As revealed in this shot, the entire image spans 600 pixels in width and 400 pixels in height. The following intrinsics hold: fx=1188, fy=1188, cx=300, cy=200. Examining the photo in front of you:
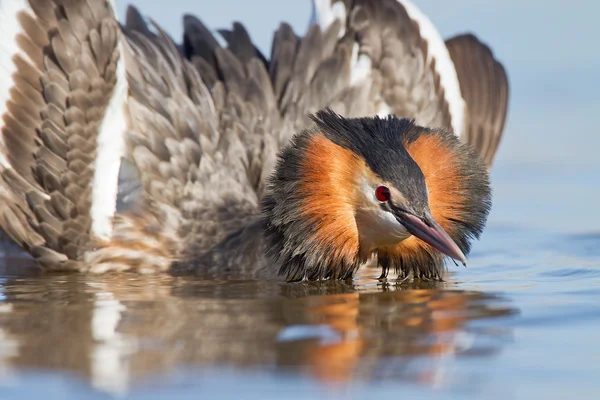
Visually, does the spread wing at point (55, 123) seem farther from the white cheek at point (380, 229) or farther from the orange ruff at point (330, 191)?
the white cheek at point (380, 229)

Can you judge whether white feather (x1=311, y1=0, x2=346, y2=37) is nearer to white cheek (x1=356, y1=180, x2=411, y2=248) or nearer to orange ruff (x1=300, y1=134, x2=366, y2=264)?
orange ruff (x1=300, y1=134, x2=366, y2=264)

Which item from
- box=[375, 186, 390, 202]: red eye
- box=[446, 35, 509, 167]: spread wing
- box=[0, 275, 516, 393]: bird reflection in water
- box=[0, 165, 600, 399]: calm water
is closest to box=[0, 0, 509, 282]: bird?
box=[375, 186, 390, 202]: red eye

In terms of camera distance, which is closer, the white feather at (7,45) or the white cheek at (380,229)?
the white cheek at (380,229)

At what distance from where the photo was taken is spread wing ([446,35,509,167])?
955 centimetres

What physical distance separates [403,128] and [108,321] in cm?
212

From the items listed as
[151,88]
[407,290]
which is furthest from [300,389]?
[151,88]

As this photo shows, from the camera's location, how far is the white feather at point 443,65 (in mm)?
9250

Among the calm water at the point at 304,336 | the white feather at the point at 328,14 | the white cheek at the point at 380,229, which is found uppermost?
the white feather at the point at 328,14

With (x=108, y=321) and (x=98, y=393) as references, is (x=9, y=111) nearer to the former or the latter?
(x=108, y=321)

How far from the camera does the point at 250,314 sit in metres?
5.61

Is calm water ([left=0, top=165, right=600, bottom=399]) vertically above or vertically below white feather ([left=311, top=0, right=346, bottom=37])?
below

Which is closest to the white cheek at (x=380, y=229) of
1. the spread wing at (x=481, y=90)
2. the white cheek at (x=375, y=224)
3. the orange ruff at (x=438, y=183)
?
the white cheek at (x=375, y=224)

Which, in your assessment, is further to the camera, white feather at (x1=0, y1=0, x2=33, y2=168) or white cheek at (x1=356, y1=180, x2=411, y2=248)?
white feather at (x1=0, y1=0, x2=33, y2=168)

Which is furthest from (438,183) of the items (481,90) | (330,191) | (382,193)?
(481,90)
